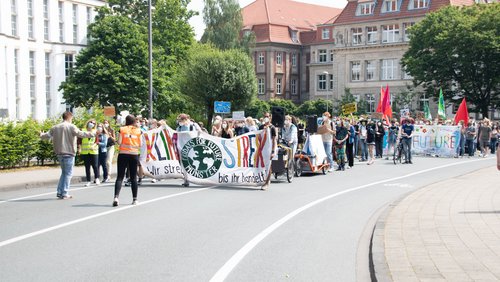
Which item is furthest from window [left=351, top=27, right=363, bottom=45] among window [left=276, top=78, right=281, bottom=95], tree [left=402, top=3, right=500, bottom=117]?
tree [left=402, top=3, right=500, bottom=117]

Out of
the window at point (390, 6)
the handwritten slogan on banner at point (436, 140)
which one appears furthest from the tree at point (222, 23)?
the handwritten slogan on banner at point (436, 140)

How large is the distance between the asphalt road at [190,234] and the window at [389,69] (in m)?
73.2

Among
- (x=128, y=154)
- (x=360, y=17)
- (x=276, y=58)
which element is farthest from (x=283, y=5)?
(x=128, y=154)

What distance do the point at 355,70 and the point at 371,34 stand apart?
16.4 ft

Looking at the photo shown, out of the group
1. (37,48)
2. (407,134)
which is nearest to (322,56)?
(37,48)

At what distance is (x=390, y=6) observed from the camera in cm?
9019

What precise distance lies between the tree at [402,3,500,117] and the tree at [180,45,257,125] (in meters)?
16.7

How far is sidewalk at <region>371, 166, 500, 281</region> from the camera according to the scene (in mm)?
7719

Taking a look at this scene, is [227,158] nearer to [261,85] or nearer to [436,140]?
[436,140]

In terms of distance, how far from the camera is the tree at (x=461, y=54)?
64.8 metres

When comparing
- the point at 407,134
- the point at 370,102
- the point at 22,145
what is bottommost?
the point at 22,145

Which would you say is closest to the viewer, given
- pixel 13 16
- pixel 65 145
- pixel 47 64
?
pixel 65 145

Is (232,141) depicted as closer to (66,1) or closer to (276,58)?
(66,1)

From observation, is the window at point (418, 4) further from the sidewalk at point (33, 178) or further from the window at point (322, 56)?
the sidewalk at point (33, 178)
